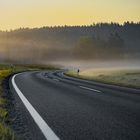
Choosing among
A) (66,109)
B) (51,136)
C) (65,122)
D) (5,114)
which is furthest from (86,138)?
(66,109)

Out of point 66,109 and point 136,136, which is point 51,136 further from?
point 66,109

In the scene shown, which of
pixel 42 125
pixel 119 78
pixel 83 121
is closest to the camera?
pixel 42 125

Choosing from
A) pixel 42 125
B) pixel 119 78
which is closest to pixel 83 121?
pixel 42 125

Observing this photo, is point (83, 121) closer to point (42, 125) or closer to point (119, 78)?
point (42, 125)

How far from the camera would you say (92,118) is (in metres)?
7.88

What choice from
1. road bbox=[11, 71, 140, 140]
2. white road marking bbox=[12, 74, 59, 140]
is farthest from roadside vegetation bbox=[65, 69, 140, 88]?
white road marking bbox=[12, 74, 59, 140]

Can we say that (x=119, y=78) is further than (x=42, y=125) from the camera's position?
Yes

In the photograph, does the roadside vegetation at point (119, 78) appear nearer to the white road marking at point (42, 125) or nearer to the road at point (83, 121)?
the road at point (83, 121)

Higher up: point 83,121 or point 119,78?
point 83,121

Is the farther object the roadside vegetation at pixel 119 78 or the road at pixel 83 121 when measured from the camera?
the roadside vegetation at pixel 119 78

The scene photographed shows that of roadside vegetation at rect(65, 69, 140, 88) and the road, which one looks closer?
the road

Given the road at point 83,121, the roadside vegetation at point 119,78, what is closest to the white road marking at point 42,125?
the road at point 83,121

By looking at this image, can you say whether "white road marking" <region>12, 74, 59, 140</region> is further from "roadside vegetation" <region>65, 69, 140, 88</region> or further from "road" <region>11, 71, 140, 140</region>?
"roadside vegetation" <region>65, 69, 140, 88</region>

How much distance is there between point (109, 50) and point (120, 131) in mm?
159310
